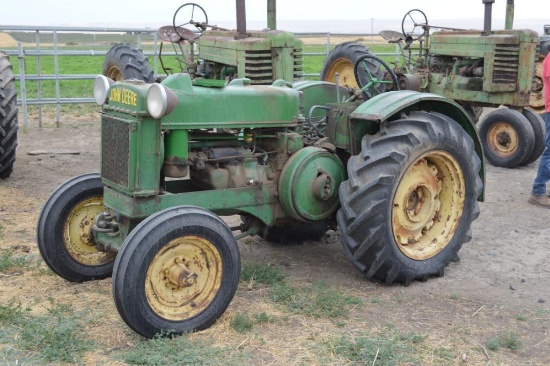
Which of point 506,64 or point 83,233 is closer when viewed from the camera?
point 83,233

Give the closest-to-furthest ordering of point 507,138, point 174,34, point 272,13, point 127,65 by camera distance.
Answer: point 507,138 < point 174,34 < point 127,65 < point 272,13

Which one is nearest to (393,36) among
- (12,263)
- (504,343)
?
(12,263)

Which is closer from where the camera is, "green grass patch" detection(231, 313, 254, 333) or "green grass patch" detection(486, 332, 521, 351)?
"green grass patch" detection(486, 332, 521, 351)

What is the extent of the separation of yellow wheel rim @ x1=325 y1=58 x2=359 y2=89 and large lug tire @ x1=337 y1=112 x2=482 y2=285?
5.36 meters

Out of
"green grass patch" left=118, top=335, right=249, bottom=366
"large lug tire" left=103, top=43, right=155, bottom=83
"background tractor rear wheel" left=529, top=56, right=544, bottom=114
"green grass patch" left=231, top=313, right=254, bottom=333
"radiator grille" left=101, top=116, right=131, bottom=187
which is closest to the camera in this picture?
"green grass patch" left=118, top=335, right=249, bottom=366

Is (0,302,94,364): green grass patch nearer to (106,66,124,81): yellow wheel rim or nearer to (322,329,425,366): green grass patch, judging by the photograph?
(322,329,425,366): green grass patch

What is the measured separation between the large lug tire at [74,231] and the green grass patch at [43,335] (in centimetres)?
51

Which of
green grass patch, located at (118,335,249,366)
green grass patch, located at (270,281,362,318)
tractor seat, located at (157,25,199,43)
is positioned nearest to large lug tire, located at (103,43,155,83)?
tractor seat, located at (157,25,199,43)

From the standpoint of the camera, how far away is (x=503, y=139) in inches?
360

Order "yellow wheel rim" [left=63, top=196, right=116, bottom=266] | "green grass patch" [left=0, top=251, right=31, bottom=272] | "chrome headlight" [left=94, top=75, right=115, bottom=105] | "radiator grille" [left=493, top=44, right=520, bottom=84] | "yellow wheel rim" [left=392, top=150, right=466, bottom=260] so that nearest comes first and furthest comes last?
1. "chrome headlight" [left=94, top=75, right=115, bottom=105]
2. "yellow wheel rim" [left=63, top=196, right=116, bottom=266]
3. "yellow wheel rim" [left=392, top=150, right=466, bottom=260]
4. "green grass patch" [left=0, top=251, right=31, bottom=272]
5. "radiator grille" [left=493, top=44, right=520, bottom=84]

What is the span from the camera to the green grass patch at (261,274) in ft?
15.7

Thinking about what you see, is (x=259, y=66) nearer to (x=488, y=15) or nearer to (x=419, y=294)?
(x=488, y=15)

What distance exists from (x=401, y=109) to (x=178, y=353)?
228 cm

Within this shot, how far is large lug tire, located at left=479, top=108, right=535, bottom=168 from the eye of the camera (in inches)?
349
